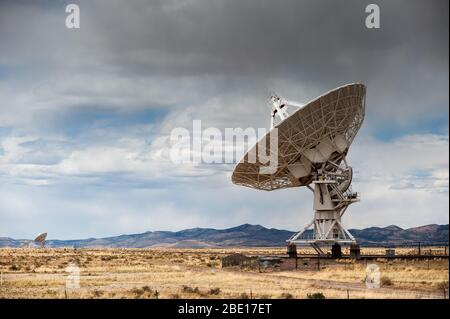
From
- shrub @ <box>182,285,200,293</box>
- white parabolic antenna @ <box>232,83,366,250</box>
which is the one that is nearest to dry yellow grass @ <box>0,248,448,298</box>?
shrub @ <box>182,285,200,293</box>

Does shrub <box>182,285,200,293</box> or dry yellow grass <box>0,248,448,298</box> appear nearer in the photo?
dry yellow grass <box>0,248,448,298</box>

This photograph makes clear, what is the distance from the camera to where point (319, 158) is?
5841 cm

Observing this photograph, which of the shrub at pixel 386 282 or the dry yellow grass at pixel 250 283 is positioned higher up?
the shrub at pixel 386 282

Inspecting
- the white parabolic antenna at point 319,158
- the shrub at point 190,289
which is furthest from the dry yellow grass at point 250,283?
the white parabolic antenna at point 319,158

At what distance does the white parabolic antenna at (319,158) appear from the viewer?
5306 cm

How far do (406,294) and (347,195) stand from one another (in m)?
27.4

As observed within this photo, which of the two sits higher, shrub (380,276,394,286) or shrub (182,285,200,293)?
shrub (380,276,394,286)

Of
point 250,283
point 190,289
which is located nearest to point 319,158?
point 250,283

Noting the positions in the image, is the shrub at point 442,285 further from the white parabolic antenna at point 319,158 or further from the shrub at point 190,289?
the white parabolic antenna at point 319,158

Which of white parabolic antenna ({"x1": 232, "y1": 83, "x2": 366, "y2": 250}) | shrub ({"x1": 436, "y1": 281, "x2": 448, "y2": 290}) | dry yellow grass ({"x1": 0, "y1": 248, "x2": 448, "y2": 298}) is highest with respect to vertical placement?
white parabolic antenna ({"x1": 232, "y1": 83, "x2": 366, "y2": 250})

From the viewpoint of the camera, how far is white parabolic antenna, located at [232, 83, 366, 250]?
174ft

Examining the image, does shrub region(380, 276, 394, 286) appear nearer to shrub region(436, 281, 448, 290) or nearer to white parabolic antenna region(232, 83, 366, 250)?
shrub region(436, 281, 448, 290)

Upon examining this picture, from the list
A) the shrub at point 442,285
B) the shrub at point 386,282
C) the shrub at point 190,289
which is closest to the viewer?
the shrub at point 442,285
